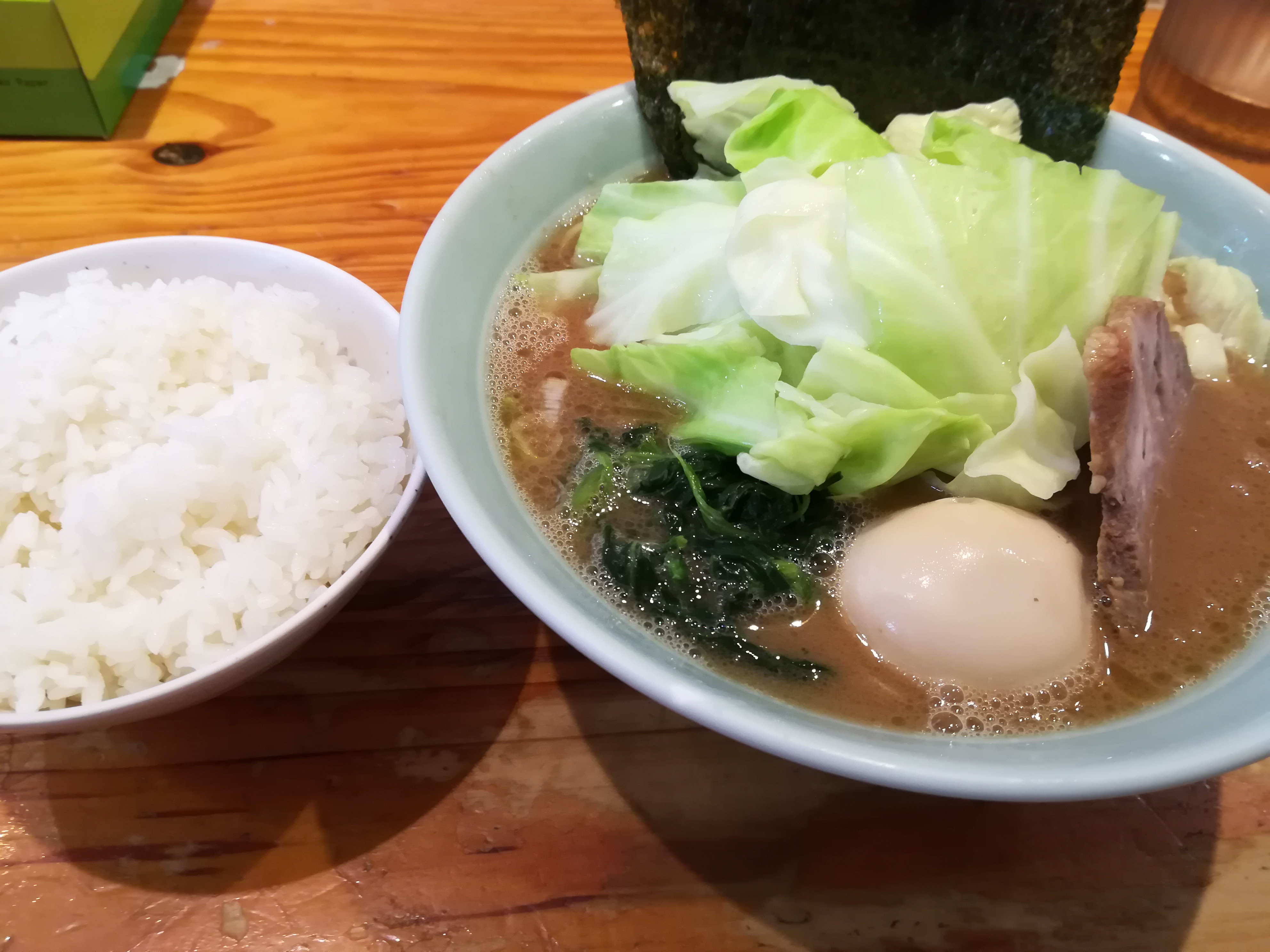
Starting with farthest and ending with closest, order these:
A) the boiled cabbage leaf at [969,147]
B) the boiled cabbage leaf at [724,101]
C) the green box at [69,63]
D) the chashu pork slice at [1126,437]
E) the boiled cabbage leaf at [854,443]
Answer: the green box at [69,63] < the boiled cabbage leaf at [724,101] < the boiled cabbage leaf at [969,147] < the boiled cabbage leaf at [854,443] < the chashu pork slice at [1126,437]

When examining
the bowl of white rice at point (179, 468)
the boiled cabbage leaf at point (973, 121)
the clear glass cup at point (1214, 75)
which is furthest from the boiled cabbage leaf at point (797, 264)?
the clear glass cup at point (1214, 75)

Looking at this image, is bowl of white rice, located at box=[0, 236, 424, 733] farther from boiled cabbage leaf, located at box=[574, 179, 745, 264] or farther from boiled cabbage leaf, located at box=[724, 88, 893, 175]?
boiled cabbage leaf, located at box=[724, 88, 893, 175]

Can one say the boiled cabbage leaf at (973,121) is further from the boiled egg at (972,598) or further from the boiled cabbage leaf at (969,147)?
the boiled egg at (972,598)

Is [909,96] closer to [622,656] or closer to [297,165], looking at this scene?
[622,656]

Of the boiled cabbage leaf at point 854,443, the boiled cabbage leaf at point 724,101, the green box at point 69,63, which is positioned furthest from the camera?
the green box at point 69,63

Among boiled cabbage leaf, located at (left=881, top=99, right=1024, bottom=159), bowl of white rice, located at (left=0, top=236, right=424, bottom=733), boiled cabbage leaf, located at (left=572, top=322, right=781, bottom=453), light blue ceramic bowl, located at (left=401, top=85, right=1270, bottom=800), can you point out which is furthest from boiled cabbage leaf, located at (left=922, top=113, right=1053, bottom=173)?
bowl of white rice, located at (left=0, top=236, right=424, bottom=733)

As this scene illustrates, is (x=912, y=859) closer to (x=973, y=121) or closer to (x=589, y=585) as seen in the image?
(x=589, y=585)
